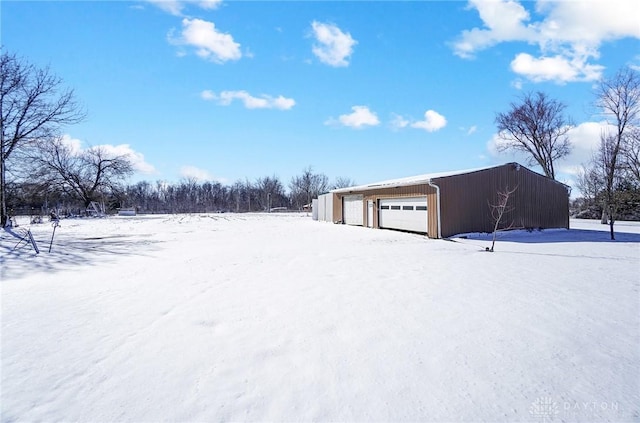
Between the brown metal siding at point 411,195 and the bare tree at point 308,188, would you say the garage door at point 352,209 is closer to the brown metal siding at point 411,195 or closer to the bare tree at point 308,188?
the brown metal siding at point 411,195

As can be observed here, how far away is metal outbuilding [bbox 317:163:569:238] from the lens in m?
14.8

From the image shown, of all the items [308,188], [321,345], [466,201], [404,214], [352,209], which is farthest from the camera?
[308,188]

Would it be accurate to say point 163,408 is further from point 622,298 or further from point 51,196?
point 51,196

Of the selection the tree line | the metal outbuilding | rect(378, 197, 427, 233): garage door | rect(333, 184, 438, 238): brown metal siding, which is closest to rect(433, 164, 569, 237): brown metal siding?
the metal outbuilding

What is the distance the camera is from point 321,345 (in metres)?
3.62

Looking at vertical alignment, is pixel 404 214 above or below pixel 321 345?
above

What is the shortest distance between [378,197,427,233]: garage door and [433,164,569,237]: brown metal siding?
1.23 m

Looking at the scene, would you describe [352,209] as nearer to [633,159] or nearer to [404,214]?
[404,214]

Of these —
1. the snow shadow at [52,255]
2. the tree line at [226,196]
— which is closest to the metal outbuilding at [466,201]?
the snow shadow at [52,255]

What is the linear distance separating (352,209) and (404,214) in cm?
634

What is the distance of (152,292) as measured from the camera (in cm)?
573

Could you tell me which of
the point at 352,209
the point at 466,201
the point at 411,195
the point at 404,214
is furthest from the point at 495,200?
the point at 352,209

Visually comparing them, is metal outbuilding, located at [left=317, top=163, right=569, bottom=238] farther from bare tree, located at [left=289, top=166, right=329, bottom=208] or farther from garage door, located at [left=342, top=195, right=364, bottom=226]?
bare tree, located at [left=289, top=166, right=329, bottom=208]

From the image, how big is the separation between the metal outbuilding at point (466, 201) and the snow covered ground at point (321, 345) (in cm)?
764
